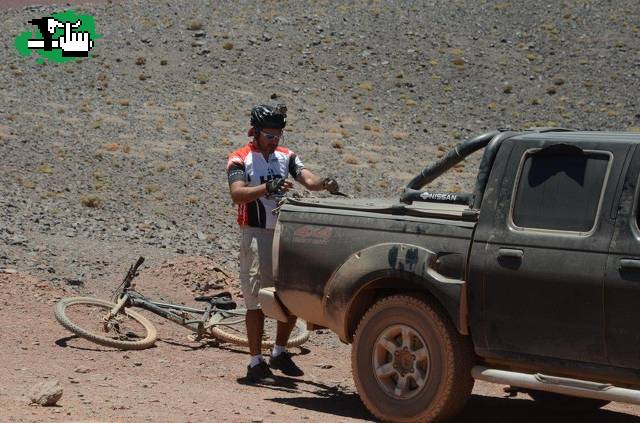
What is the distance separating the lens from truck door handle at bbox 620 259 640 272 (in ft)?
22.0

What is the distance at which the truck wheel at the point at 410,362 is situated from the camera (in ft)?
24.6

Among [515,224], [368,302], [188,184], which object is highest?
[515,224]

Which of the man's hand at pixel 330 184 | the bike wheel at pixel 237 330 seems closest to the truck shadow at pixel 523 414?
the man's hand at pixel 330 184

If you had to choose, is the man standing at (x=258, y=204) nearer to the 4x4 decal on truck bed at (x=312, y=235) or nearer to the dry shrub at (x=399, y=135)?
the 4x4 decal on truck bed at (x=312, y=235)

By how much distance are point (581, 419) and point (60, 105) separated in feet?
87.7

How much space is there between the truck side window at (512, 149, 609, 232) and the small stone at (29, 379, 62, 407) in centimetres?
291

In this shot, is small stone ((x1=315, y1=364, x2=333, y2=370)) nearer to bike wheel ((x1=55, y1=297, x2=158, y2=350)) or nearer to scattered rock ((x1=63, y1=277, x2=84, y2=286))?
bike wheel ((x1=55, y1=297, x2=158, y2=350))

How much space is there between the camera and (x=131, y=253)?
14578 mm

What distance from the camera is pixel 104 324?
35.1 feet

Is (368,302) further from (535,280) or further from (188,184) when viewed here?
(188,184)

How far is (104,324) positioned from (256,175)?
89.5 inches

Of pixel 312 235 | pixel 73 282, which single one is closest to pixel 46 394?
pixel 312 235

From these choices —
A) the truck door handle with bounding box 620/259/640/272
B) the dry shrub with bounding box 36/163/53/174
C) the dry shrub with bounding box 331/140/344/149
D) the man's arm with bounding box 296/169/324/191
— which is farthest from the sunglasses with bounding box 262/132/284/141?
the dry shrub with bounding box 331/140/344/149

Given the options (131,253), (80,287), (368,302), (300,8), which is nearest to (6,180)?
(131,253)
